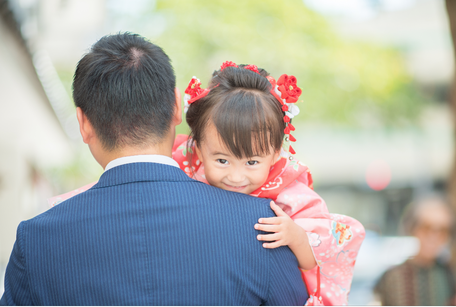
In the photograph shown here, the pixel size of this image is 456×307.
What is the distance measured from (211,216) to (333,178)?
1688cm

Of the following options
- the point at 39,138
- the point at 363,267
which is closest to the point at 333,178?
the point at 363,267

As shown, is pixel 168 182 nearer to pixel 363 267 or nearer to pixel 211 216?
pixel 211 216

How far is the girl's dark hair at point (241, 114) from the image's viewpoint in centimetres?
168

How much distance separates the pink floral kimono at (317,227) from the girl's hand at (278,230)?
154 mm

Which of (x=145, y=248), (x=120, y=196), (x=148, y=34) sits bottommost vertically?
(x=145, y=248)

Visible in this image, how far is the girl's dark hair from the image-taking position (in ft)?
5.50

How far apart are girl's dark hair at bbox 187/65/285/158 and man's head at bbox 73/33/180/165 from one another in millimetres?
220

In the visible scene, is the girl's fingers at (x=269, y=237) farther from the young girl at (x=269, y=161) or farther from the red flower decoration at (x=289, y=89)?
the red flower decoration at (x=289, y=89)

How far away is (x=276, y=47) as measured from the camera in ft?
29.4

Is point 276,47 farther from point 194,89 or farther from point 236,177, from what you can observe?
point 236,177

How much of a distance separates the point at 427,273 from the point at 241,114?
263 cm

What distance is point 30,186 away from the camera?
6844 mm

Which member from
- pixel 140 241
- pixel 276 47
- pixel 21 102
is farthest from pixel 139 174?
pixel 276 47

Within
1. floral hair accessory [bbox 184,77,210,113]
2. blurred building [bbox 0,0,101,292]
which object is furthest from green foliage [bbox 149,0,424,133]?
floral hair accessory [bbox 184,77,210,113]
